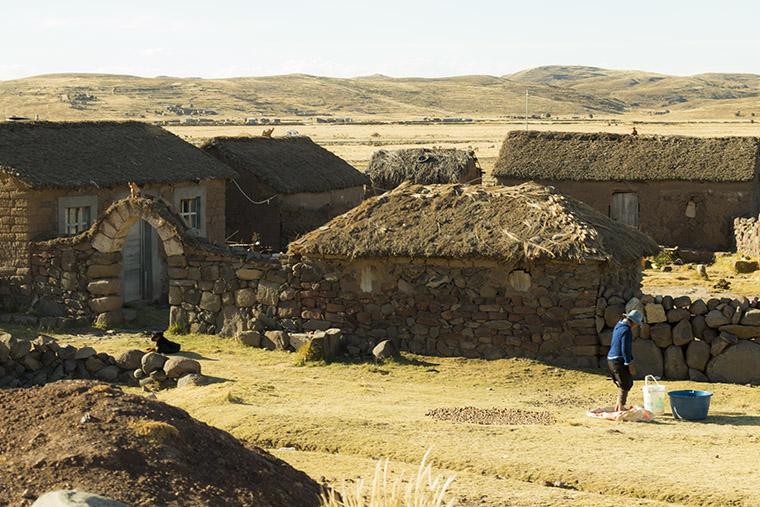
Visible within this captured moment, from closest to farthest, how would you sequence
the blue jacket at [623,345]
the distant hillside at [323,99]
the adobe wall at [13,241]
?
the blue jacket at [623,345]
the adobe wall at [13,241]
the distant hillside at [323,99]

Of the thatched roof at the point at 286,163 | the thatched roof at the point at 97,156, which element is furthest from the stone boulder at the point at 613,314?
the thatched roof at the point at 286,163

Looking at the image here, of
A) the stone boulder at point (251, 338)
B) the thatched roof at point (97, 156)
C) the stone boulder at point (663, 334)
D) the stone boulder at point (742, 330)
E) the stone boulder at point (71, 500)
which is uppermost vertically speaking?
the thatched roof at point (97, 156)

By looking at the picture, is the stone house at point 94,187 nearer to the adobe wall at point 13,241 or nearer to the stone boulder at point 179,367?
the adobe wall at point 13,241

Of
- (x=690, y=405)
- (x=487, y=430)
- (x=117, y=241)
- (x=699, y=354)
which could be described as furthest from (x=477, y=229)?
(x=117, y=241)

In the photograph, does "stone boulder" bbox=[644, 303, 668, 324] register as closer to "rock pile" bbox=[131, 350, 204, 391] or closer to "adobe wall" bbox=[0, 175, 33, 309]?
"rock pile" bbox=[131, 350, 204, 391]

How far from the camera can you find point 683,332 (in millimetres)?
16922

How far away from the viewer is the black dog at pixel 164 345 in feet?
60.8

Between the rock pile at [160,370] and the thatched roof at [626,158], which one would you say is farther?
the thatched roof at [626,158]

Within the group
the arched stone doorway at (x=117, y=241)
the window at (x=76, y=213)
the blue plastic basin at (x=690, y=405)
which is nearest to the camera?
the blue plastic basin at (x=690, y=405)

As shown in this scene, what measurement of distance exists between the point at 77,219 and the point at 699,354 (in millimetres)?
11855

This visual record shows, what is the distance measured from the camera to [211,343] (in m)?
19.7

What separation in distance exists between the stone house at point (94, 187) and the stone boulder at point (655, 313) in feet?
25.7

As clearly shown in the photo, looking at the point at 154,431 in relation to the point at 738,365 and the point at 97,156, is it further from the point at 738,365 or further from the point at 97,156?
the point at 97,156

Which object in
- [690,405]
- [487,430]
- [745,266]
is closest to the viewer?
[487,430]
